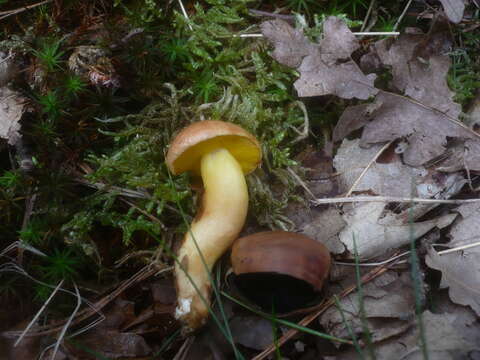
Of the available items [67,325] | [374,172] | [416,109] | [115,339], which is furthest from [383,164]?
[67,325]

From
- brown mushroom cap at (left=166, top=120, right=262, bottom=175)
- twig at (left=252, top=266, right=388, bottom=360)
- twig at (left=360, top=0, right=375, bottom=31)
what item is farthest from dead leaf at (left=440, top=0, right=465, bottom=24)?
twig at (left=252, top=266, right=388, bottom=360)

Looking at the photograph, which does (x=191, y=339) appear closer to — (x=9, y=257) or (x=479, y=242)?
(x=9, y=257)

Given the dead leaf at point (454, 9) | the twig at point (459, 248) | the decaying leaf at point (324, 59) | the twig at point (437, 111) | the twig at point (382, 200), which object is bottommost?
the twig at point (459, 248)

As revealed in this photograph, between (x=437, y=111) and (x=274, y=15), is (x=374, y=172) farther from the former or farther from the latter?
(x=274, y=15)

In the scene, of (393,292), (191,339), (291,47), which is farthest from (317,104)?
→ (191,339)

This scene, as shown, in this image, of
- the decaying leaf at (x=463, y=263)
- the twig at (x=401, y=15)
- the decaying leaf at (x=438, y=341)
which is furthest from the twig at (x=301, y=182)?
the twig at (x=401, y=15)

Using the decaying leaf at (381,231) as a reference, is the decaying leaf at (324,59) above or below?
above

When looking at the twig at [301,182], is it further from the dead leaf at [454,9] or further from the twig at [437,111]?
the dead leaf at [454,9]
